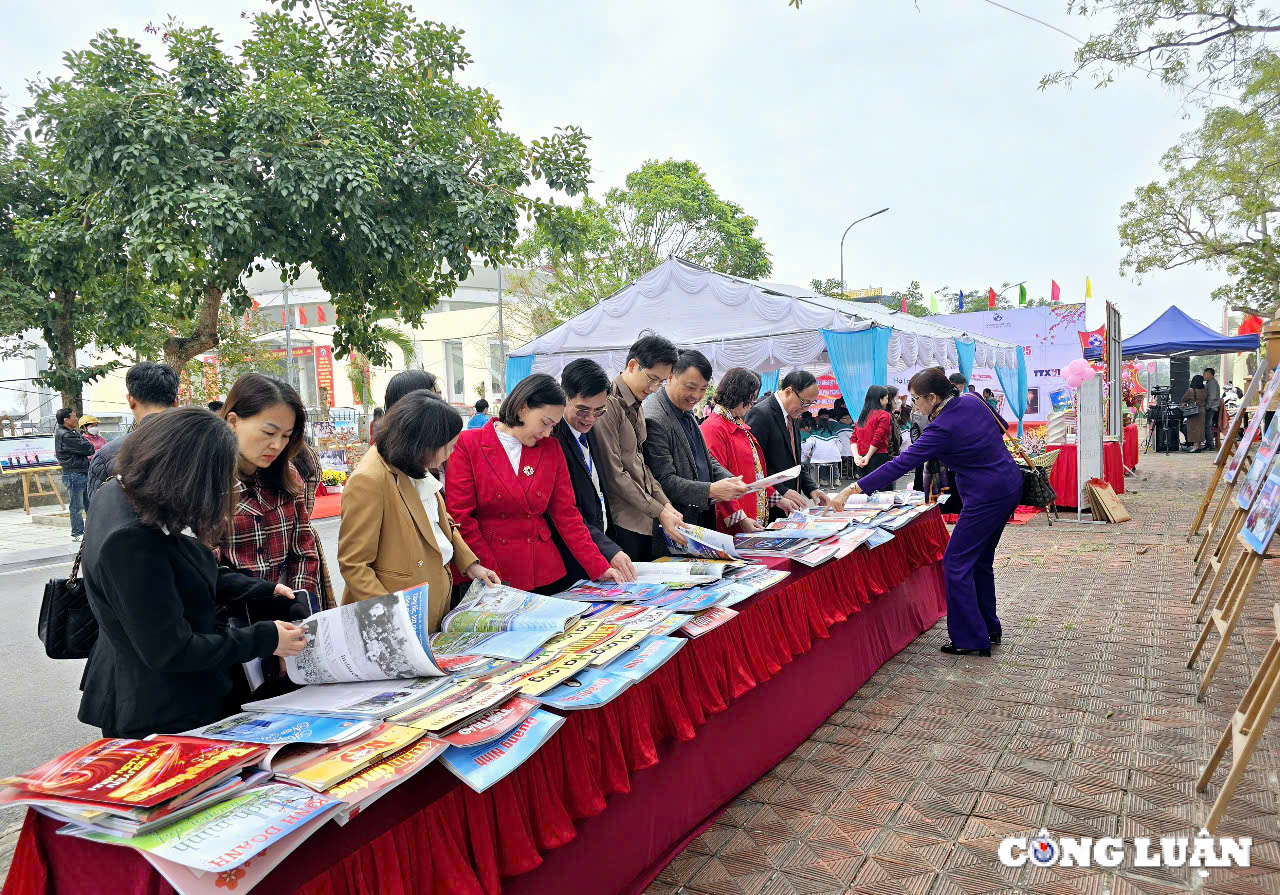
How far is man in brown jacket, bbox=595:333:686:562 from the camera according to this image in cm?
270

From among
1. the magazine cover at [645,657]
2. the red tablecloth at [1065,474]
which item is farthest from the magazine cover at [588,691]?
the red tablecloth at [1065,474]

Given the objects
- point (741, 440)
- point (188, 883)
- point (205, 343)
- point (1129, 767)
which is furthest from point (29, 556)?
point (1129, 767)

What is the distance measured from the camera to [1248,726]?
2156 millimetres

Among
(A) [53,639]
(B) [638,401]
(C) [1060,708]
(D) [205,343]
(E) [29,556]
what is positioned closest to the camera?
(A) [53,639]

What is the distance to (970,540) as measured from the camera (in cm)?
353

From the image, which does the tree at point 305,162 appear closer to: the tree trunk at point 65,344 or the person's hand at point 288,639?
the tree trunk at point 65,344

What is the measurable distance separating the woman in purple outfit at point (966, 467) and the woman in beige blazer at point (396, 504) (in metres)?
2.07

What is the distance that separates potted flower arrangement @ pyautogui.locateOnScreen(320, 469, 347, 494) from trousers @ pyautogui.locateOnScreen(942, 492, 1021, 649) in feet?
30.0

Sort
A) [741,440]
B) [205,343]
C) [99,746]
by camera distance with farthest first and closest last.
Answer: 1. [205,343]
2. [741,440]
3. [99,746]

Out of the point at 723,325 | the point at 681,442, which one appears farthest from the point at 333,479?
the point at 681,442

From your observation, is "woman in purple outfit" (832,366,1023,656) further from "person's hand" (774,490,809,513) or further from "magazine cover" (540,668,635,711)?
"magazine cover" (540,668,635,711)

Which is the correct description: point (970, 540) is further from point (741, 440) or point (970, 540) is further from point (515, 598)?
point (515, 598)

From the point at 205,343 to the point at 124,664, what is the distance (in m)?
6.38

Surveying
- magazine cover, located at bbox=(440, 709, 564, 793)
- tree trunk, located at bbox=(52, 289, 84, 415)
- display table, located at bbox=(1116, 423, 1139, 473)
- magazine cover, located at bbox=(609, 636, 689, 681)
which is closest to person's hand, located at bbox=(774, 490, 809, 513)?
magazine cover, located at bbox=(609, 636, 689, 681)
